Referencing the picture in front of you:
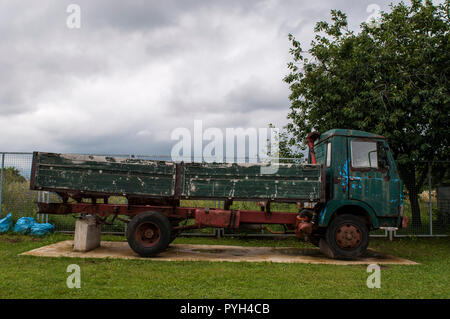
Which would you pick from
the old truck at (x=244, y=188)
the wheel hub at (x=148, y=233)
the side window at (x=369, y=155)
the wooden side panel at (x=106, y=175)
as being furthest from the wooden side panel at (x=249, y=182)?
the wheel hub at (x=148, y=233)

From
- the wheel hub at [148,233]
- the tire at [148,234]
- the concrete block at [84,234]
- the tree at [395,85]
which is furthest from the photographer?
the tree at [395,85]

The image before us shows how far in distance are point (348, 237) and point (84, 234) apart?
6185 millimetres

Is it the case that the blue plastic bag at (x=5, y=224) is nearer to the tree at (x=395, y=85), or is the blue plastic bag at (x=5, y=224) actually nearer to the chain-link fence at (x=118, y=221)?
the chain-link fence at (x=118, y=221)

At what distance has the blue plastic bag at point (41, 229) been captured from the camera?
11.1 m

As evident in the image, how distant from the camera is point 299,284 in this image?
6234 millimetres

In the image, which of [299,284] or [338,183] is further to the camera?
[338,183]

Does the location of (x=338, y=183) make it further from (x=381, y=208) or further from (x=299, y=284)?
(x=299, y=284)

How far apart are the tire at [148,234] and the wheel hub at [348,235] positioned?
3872 millimetres

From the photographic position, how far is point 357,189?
8625mm

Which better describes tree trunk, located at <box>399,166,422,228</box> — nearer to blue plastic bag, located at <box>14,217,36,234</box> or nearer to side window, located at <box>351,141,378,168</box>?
side window, located at <box>351,141,378,168</box>

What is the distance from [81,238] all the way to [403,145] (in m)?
9.69
